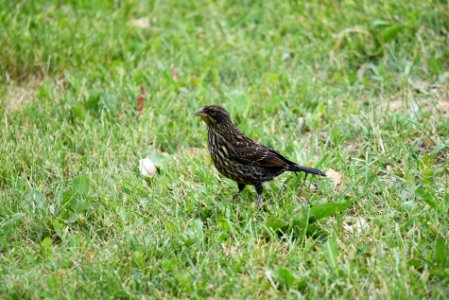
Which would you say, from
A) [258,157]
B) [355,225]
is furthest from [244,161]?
[355,225]

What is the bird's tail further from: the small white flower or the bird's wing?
the small white flower

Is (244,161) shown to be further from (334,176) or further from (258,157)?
(334,176)

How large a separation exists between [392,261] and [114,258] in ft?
5.93

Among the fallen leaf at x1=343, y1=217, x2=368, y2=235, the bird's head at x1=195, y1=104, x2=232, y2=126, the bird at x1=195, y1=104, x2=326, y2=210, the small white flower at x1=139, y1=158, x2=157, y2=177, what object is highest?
the bird's head at x1=195, y1=104, x2=232, y2=126

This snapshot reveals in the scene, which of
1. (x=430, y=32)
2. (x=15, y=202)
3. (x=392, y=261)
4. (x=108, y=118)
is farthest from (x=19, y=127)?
(x=430, y=32)

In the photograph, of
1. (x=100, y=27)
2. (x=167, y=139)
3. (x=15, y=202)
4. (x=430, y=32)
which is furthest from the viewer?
(x=100, y=27)

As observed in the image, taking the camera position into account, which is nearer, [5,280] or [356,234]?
[5,280]

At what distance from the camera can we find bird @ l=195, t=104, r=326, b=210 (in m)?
5.50

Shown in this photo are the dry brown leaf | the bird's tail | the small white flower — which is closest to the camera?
the bird's tail

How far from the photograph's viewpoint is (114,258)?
177 inches

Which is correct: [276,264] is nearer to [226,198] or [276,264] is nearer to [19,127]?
[226,198]

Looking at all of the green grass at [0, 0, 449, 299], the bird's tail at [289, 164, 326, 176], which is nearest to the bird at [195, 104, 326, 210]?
the bird's tail at [289, 164, 326, 176]

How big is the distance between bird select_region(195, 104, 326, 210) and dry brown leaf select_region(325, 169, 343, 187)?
0.29m

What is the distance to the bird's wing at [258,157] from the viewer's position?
5547 mm
